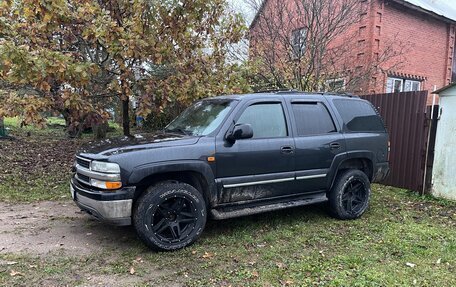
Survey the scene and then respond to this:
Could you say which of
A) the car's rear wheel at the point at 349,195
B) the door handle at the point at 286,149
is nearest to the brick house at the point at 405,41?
the car's rear wheel at the point at 349,195

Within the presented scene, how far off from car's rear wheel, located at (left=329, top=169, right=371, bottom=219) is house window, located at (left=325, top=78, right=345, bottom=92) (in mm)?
5850

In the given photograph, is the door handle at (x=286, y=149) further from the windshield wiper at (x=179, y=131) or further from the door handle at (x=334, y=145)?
the windshield wiper at (x=179, y=131)

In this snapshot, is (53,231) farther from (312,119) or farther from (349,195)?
(349,195)

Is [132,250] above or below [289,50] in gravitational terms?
below

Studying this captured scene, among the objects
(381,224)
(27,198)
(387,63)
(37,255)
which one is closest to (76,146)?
(27,198)

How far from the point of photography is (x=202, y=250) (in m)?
4.59

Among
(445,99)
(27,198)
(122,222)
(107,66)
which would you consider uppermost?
(107,66)

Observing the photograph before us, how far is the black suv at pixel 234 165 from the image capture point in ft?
14.2

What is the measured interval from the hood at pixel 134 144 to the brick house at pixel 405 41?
691 cm

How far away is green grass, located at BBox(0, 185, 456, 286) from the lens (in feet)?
12.7

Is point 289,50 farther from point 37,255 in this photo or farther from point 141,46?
point 37,255

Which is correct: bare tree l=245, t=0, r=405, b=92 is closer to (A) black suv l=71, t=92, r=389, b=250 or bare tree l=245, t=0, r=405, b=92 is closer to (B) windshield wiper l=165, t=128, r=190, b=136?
(A) black suv l=71, t=92, r=389, b=250

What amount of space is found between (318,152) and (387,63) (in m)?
10.8

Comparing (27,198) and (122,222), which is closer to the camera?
(122,222)
